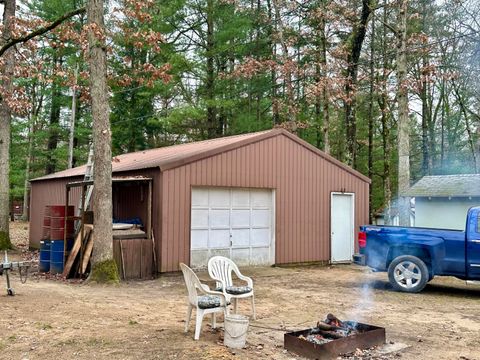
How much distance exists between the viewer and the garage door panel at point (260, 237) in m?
11.8

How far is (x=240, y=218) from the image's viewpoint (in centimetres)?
1162

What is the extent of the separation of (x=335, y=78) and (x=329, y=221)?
265 inches

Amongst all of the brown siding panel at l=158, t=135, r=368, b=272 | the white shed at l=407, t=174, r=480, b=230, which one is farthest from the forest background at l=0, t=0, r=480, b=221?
the brown siding panel at l=158, t=135, r=368, b=272

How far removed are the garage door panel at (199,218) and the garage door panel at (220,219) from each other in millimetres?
183

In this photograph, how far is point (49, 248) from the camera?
34.8 ft

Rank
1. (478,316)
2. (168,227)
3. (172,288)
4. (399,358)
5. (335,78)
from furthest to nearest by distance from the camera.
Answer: (335,78) → (168,227) → (172,288) → (478,316) → (399,358)

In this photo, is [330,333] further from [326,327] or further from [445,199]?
[445,199]

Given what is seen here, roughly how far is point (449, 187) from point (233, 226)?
7.48 m

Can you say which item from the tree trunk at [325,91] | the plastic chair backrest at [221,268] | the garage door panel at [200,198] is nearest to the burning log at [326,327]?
the plastic chair backrest at [221,268]

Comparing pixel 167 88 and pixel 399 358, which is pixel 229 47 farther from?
pixel 399 358

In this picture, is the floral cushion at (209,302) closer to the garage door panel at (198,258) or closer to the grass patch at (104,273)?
the grass patch at (104,273)

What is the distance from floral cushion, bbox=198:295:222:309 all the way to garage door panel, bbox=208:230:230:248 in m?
5.77

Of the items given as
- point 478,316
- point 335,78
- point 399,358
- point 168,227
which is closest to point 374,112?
point 335,78

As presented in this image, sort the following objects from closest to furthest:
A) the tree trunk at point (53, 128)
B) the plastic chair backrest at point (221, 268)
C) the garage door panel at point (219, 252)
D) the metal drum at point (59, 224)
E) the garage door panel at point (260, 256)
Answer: the plastic chair backrest at point (221, 268) < the metal drum at point (59, 224) < the garage door panel at point (219, 252) < the garage door panel at point (260, 256) < the tree trunk at point (53, 128)
